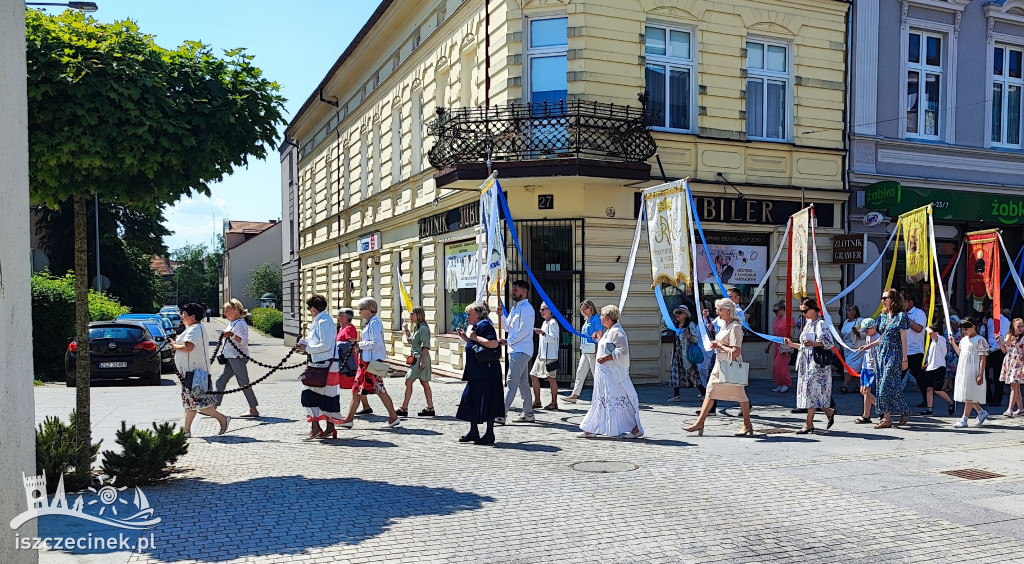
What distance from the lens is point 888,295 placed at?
10703 mm

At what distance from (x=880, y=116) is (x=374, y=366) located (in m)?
13.4

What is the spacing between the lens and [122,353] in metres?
17.5

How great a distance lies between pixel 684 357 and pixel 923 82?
1035cm

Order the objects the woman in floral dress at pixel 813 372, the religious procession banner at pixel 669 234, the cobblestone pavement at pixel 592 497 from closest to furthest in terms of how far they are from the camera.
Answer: the cobblestone pavement at pixel 592 497, the woman in floral dress at pixel 813 372, the religious procession banner at pixel 669 234

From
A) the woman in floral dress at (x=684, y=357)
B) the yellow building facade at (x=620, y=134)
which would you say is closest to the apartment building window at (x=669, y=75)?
the yellow building facade at (x=620, y=134)

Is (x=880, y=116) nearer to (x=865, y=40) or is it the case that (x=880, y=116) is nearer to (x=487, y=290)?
(x=865, y=40)

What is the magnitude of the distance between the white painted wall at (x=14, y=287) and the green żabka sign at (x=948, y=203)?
16.8 m

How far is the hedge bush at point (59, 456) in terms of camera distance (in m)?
6.86

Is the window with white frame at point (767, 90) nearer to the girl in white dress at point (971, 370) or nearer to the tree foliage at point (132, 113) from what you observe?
the girl in white dress at point (971, 370)

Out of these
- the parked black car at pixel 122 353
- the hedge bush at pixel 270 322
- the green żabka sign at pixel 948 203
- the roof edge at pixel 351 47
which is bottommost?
the hedge bush at pixel 270 322

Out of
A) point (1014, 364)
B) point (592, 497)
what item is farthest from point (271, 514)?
point (1014, 364)

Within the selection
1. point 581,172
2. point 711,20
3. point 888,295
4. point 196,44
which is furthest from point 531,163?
point 196,44

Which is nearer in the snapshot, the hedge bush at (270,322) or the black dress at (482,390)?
the black dress at (482,390)

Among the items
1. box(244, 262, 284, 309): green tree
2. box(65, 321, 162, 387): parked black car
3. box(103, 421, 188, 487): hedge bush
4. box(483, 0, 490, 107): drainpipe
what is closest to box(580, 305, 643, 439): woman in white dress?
box(103, 421, 188, 487): hedge bush
